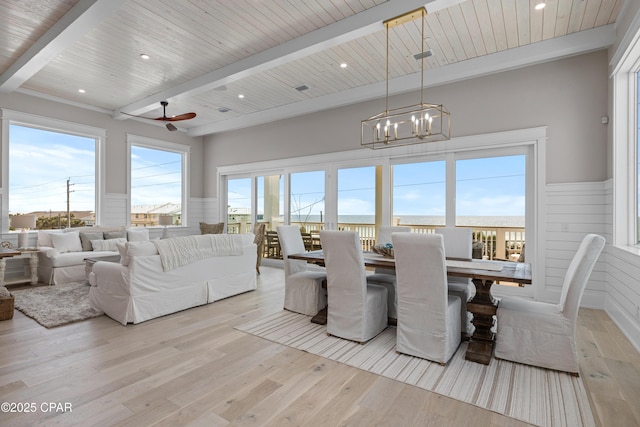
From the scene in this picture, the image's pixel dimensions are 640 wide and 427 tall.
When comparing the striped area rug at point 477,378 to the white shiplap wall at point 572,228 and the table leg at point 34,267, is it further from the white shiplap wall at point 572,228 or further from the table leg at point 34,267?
the table leg at point 34,267

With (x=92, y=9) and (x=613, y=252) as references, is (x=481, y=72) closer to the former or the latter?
(x=613, y=252)

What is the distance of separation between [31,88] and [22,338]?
4696 millimetres

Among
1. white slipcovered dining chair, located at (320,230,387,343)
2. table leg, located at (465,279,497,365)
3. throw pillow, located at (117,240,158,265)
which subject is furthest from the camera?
throw pillow, located at (117,240,158,265)

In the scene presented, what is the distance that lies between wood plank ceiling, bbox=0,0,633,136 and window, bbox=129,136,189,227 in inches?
72.1

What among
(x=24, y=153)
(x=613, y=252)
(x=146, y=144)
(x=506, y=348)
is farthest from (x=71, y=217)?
(x=613, y=252)

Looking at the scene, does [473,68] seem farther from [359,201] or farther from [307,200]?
[307,200]

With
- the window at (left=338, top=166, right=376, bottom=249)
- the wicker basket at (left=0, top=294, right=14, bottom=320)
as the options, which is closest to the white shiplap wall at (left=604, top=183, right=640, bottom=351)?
the window at (left=338, top=166, right=376, bottom=249)

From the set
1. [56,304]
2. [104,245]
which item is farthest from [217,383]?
[104,245]

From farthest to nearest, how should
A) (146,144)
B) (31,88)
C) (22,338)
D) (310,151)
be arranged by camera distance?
(146,144), (310,151), (31,88), (22,338)

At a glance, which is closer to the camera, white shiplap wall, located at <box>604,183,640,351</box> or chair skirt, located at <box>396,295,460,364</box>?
chair skirt, located at <box>396,295,460,364</box>

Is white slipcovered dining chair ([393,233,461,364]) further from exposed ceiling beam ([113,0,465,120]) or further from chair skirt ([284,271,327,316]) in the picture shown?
exposed ceiling beam ([113,0,465,120])

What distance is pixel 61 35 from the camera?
11.6 ft

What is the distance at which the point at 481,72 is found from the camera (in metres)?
4.45

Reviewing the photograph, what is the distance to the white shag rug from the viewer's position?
343cm
